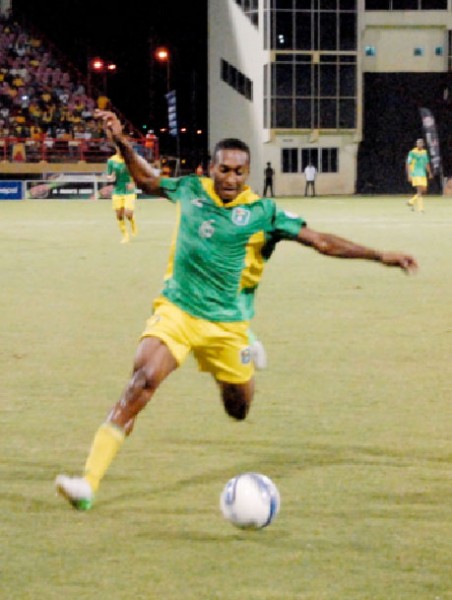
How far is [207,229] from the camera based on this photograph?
22.1ft

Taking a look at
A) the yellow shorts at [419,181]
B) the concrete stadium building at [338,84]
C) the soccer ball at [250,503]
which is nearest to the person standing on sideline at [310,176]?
the concrete stadium building at [338,84]

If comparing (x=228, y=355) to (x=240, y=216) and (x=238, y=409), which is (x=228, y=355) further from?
(x=240, y=216)

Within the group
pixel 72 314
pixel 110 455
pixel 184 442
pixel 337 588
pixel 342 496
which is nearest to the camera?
pixel 337 588

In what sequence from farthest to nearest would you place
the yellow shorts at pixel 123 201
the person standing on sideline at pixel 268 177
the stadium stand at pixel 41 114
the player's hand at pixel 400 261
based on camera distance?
1. the person standing on sideline at pixel 268 177
2. the stadium stand at pixel 41 114
3. the yellow shorts at pixel 123 201
4. the player's hand at pixel 400 261

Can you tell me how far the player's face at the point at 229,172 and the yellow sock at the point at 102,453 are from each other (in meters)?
1.41

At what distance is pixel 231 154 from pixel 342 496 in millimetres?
1942

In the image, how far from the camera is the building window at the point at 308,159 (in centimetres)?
6341

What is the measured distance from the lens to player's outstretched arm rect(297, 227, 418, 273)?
255 inches

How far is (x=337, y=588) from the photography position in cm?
517

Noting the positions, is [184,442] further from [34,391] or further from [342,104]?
[342,104]

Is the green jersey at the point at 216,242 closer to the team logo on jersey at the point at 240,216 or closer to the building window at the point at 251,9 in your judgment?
the team logo on jersey at the point at 240,216

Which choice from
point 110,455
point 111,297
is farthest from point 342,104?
point 110,455

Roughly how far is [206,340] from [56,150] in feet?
158

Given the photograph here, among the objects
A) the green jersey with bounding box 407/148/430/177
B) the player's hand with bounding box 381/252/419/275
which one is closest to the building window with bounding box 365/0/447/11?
the green jersey with bounding box 407/148/430/177
